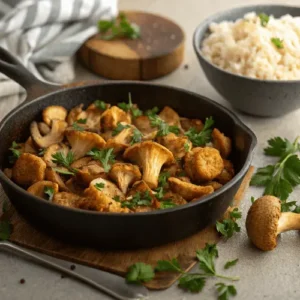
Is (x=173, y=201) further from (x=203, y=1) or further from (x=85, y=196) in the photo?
(x=203, y=1)

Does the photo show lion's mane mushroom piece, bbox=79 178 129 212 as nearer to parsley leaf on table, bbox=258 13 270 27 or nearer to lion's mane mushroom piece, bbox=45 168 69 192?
lion's mane mushroom piece, bbox=45 168 69 192

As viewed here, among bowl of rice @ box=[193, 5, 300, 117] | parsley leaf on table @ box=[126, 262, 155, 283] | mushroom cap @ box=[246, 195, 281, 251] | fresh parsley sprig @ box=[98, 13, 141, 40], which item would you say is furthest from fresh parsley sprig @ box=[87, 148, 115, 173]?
fresh parsley sprig @ box=[98, 13, 141, 40]

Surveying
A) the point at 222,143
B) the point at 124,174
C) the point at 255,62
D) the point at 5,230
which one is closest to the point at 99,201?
the point at 124,174

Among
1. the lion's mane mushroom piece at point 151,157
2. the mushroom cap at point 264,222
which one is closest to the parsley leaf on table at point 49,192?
the lion's mane mushroom piece at point 151,157

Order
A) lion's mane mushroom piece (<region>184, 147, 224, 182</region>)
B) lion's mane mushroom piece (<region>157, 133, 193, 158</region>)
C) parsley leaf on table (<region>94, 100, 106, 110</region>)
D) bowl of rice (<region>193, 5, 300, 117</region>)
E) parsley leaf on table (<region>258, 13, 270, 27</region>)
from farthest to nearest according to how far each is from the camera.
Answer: parsley leaf on table (<region>258, 13, 270, 27</region>) < bowl of rice (<region>193, 5, 300, 117</region>) < parsley leaf on table (<region>94, 100, 106, 110</region>) < lion's mane mushroom piece (<region>157, 133, 193, 158</region>) < lion's mane mushroom piece (<region>184, 147, 224, 182</region>)

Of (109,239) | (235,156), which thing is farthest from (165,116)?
(109,239)

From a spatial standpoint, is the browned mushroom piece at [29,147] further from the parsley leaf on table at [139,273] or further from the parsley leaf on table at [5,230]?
the parsley leaf on table at [139,273]
